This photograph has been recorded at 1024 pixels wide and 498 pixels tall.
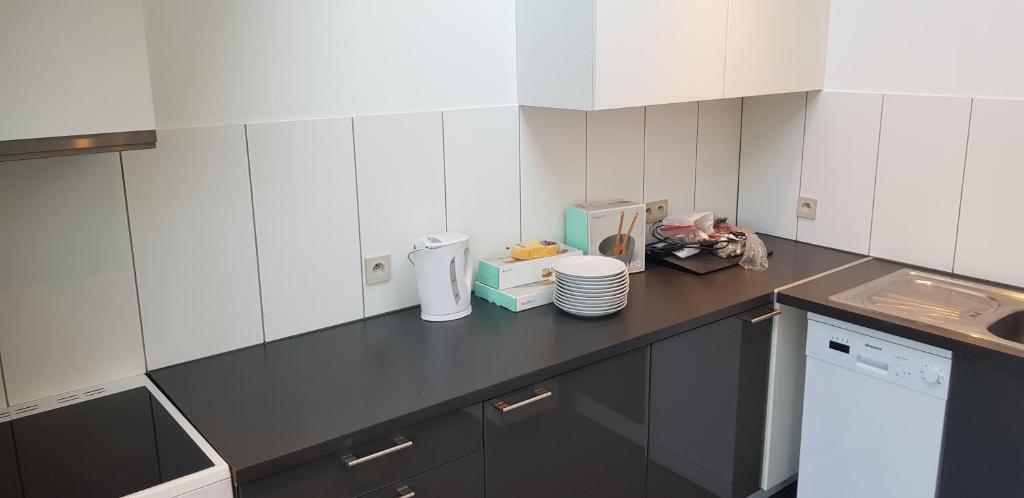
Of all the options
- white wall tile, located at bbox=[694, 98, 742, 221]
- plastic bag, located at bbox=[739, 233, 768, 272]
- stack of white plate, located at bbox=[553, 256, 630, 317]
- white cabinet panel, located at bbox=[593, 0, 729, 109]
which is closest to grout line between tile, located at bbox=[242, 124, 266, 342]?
stack of white plate, located at bbox=[553, 256, 630, 317]

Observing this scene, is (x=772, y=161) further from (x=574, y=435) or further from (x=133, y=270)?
(x=133, y=270)

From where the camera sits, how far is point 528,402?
1.66m

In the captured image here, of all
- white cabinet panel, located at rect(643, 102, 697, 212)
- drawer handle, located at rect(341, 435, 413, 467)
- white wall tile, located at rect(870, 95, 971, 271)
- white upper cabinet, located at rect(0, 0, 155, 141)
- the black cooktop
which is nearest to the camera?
white upper cabinet, located at rect(0, 0, 155, 141)

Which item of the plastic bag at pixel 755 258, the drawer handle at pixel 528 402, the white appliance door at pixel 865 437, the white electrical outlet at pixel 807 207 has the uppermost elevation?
the white electrical outlet at pixel 807 207

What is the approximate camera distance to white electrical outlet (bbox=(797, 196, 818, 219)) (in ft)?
8.63

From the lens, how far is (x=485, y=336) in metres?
1.89

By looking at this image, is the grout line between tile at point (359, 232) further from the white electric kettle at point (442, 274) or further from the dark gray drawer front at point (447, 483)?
the dark gray drawer front at point (447, 483)

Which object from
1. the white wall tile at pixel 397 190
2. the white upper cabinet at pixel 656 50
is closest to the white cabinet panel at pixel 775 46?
the white upper cabinet at pixel 656 50

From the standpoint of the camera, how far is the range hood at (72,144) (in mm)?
1198

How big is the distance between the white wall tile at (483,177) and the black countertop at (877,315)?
2.68 ft

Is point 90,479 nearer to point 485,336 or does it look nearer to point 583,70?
point 485,336

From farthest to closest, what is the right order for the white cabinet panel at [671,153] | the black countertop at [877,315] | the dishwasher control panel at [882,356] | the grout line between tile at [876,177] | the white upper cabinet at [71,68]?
1. the white cabinet panel at [671,153]
2. the grout line between tile at [876,177]
3. the dishwasher control panel at [882,356]
4. the black countertop at [877,315]
5. the white upper cabinet at [71,68]

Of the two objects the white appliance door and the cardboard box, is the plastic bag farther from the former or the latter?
the cardboard box

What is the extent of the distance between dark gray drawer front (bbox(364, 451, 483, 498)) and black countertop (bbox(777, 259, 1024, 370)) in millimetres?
1050
